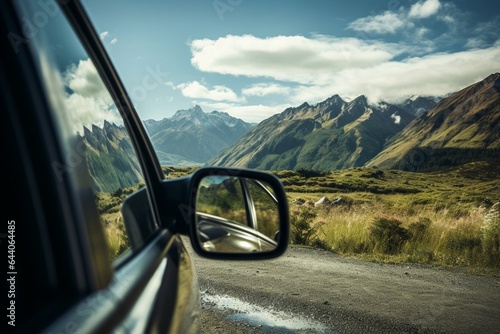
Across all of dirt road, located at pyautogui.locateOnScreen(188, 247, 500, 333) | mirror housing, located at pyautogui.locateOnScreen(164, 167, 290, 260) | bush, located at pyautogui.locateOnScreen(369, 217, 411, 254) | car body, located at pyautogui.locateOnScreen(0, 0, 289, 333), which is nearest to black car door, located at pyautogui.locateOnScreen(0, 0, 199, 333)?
car body, located at pyautogui.locateOnScreen(0, 0, 289, 333)

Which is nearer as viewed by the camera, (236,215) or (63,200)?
(63,200)

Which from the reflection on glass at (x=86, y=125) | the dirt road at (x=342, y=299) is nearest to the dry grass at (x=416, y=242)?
the dirt road at (x=342, y=299)

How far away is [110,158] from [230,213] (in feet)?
3.18

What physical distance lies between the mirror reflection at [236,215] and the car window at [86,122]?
0.38m

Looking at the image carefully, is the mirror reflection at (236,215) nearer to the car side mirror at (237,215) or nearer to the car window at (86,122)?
the car side mirror at (237,215)

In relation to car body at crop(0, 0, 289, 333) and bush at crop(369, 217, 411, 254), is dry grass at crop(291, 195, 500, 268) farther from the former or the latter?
car body at crop(0, 0, 289, 333)

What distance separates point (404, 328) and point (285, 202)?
12.3ft

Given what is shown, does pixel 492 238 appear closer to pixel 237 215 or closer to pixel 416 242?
pixel 416 242

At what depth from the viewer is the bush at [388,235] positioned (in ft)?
35.0

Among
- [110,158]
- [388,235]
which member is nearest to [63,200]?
[110,158]

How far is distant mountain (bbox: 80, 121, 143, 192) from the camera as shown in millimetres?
1216

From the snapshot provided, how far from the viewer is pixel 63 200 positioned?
91 centimetres

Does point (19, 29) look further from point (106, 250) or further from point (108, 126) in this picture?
point (108, 126)

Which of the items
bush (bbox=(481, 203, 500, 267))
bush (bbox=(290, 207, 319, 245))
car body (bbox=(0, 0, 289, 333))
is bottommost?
bush (bbox=(481, 203, 500, 267))
